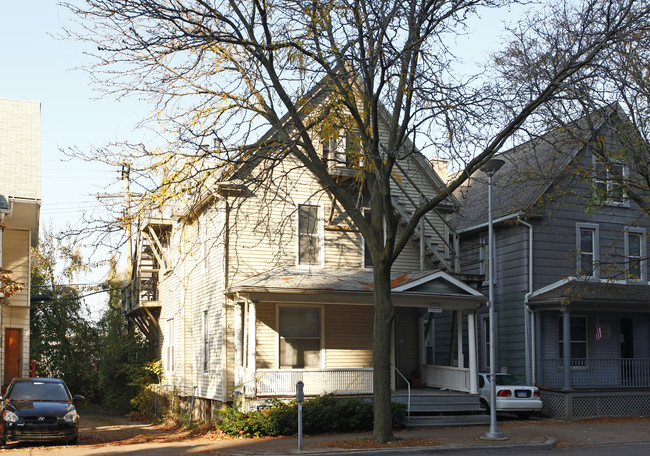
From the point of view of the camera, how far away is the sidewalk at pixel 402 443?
15.3m

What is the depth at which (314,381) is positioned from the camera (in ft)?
67.5

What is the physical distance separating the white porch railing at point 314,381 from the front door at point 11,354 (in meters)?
10.4

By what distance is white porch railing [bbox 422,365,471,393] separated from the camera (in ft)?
72.0

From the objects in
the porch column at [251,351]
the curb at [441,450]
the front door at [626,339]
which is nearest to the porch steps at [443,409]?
the curb at [441,450]

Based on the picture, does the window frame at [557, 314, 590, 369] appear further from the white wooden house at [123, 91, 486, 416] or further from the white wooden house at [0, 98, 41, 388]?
the white wooden house at [0, 98, 41, 388]

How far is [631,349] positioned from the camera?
88.7ft

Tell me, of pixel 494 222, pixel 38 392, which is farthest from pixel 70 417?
pixel 494 222

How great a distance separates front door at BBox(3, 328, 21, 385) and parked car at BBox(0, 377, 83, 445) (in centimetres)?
756

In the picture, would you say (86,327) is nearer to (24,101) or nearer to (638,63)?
(24,101)

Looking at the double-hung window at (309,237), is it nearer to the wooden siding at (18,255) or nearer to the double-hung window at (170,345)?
the double-hung window at (170,345)

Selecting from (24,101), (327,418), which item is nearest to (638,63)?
(327,418)

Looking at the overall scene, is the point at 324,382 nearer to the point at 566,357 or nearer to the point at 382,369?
the point at 382,369

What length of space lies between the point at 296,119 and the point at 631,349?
700 inches

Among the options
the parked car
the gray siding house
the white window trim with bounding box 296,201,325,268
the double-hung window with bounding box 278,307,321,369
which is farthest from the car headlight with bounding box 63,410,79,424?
the gray siding house
